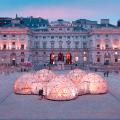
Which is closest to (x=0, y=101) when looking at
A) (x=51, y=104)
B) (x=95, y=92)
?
(x=51, y=104)

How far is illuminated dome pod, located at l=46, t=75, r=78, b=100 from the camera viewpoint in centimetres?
2427

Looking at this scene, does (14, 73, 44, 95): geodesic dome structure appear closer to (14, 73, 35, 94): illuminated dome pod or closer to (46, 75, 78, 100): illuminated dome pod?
(14, 73, 35, 94): illuminated dome pod

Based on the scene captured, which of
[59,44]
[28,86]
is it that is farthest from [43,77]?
[59,44]

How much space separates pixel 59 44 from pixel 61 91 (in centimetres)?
9019

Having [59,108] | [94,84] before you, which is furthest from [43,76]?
[59,108]

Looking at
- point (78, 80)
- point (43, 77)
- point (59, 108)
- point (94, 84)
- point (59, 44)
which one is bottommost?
point (59, 108)

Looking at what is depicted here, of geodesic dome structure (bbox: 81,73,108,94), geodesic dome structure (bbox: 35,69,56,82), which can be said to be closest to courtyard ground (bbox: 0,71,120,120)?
geodesic dome structure (bbox: 81,73,108,94)

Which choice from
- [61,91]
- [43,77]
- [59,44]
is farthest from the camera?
[59,44]

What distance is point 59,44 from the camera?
374 ft

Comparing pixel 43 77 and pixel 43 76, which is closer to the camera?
pixel 43 77

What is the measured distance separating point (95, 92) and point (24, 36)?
260ft

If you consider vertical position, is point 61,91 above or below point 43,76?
below

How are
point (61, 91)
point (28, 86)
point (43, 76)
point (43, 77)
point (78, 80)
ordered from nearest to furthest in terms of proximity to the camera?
point (61, 91), point (28, 86), point (78, 80), point (43, 77), point (43, 76)

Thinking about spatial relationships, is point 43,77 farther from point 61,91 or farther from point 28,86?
point 61,91
